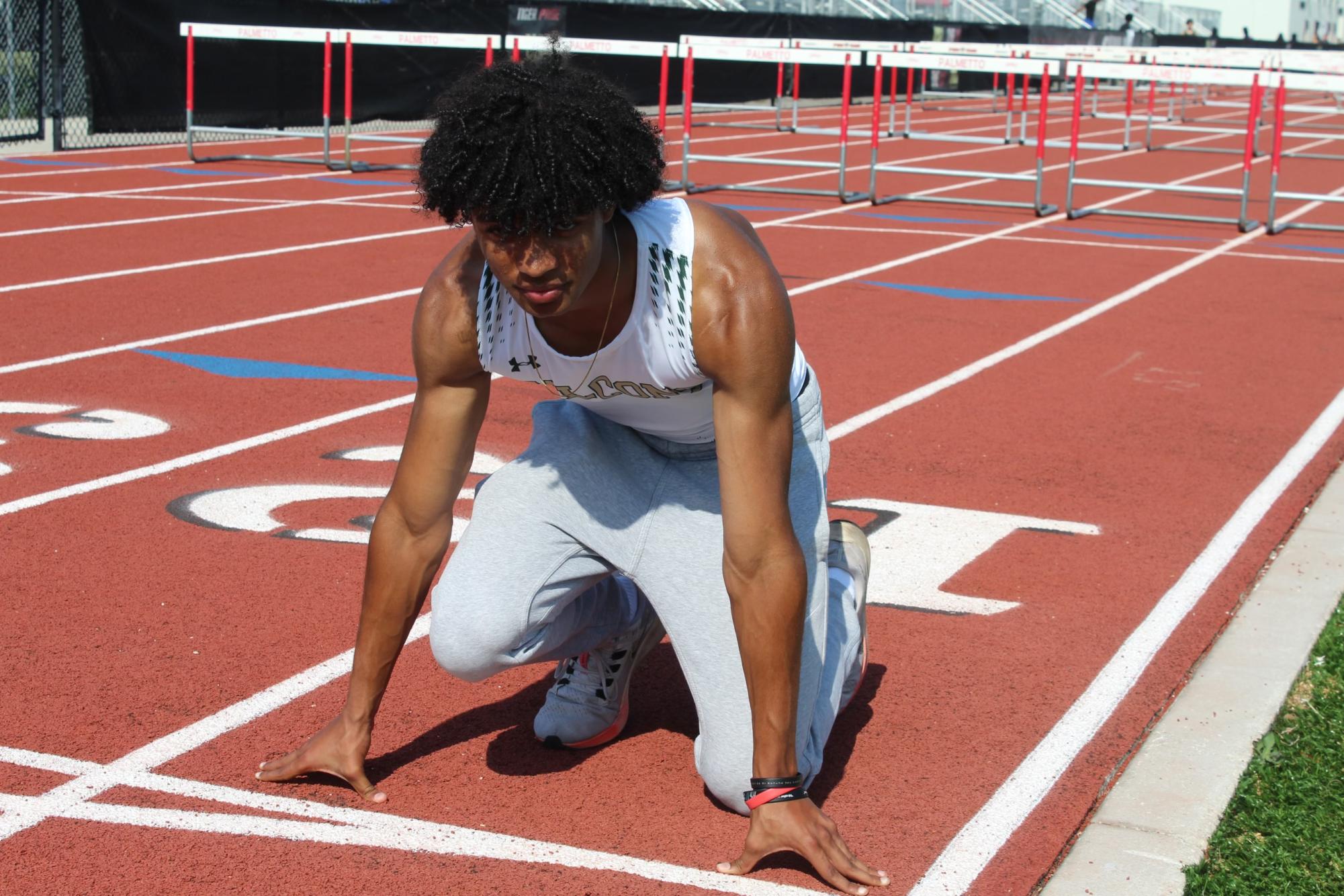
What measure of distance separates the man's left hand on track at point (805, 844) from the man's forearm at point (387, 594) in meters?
0.88

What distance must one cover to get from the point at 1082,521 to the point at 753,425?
2.99m

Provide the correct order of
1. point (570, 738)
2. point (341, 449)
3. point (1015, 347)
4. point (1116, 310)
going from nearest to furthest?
point (570, 738) → point (341, 449) → point (1015, 347) → point (1116, 310)

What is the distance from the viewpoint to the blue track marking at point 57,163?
17969 mm

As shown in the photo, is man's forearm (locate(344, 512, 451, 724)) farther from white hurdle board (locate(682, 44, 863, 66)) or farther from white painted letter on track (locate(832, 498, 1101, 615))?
white hurdle board (locate(682, 44, 863, 66))

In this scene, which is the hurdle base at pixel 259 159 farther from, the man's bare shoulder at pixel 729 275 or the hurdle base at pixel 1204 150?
the man's bare shoulder at pixel 729 275

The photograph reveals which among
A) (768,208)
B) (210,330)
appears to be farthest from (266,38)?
(210,330)

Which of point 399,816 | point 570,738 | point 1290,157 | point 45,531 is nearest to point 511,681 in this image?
point 570,738

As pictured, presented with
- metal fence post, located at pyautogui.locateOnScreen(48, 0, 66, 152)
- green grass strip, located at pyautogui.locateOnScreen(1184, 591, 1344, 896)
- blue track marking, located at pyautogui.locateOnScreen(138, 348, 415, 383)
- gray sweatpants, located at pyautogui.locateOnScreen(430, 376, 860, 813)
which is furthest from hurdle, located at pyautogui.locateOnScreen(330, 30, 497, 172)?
green grass strip, located at pyautogui.locateOnScreen(1184, 591, 1344, 896)

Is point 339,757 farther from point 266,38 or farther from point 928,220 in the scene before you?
point 266,38

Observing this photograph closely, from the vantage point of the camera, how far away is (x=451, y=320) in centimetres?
339

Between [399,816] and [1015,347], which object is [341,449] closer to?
[399,816]

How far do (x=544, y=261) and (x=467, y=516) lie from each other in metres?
2.80

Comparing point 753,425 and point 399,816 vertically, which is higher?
point 753,425

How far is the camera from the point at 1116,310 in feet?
34.6
